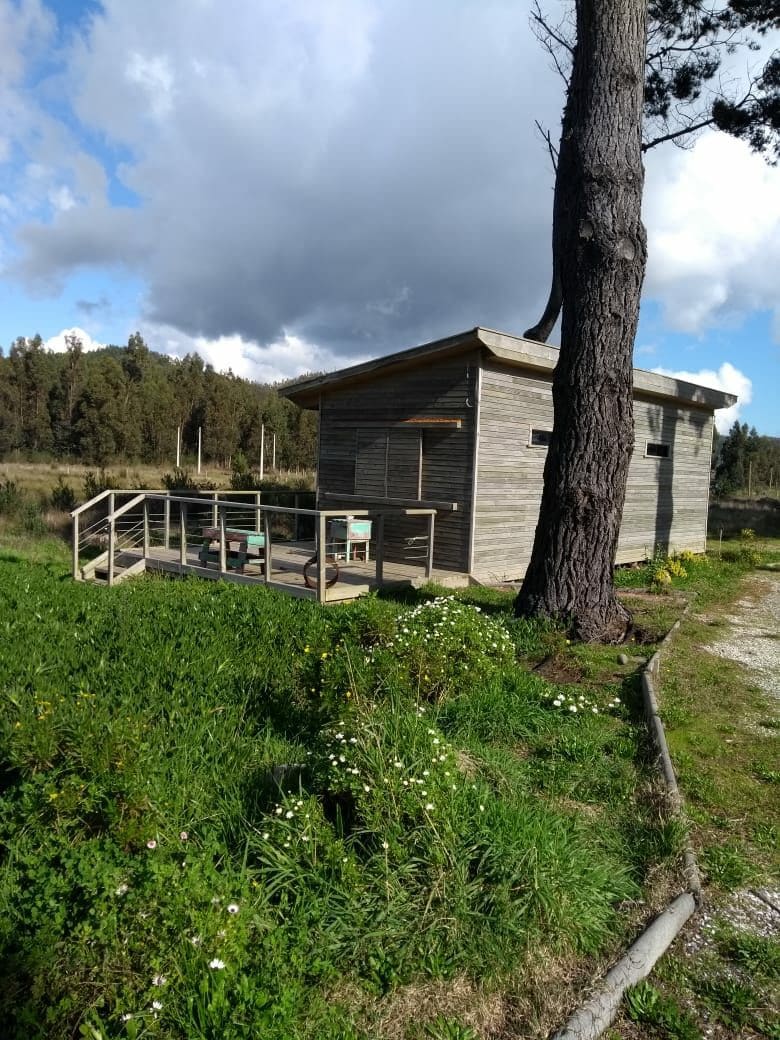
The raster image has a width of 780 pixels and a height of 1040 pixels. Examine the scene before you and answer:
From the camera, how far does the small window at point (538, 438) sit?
1148 cm

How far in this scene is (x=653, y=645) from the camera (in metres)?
7.05

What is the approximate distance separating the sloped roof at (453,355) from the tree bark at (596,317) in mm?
2962

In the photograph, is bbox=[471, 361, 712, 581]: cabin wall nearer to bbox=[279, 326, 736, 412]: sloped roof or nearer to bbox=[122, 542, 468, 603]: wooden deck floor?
bbox=[279, 326, 736, 412]: sloped roof

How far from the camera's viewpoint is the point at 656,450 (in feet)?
49.7

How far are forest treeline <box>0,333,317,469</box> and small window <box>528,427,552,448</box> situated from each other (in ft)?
Answer: 96.8

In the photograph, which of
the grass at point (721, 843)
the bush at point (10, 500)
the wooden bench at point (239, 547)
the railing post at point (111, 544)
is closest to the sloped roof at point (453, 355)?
the wooden bench at point (239, 547)

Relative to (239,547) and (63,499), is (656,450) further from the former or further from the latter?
(63,499)

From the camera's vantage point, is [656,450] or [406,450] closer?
[406,450]

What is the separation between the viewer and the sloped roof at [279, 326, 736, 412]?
397 inches

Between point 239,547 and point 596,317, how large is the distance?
5.78 m

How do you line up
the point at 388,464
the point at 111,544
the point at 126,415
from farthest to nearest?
the point at 126,415
the point at 388,464
the point at 111,544

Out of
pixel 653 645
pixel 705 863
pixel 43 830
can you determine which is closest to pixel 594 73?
pixel 653 645

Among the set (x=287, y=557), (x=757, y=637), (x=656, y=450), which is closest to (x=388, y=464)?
(x=287, y=557)

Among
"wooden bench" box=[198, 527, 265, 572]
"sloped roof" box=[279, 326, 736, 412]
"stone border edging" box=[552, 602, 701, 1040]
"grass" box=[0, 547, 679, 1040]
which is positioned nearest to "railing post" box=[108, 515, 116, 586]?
"wooden bench" box=[198, 527, 265, 572]
